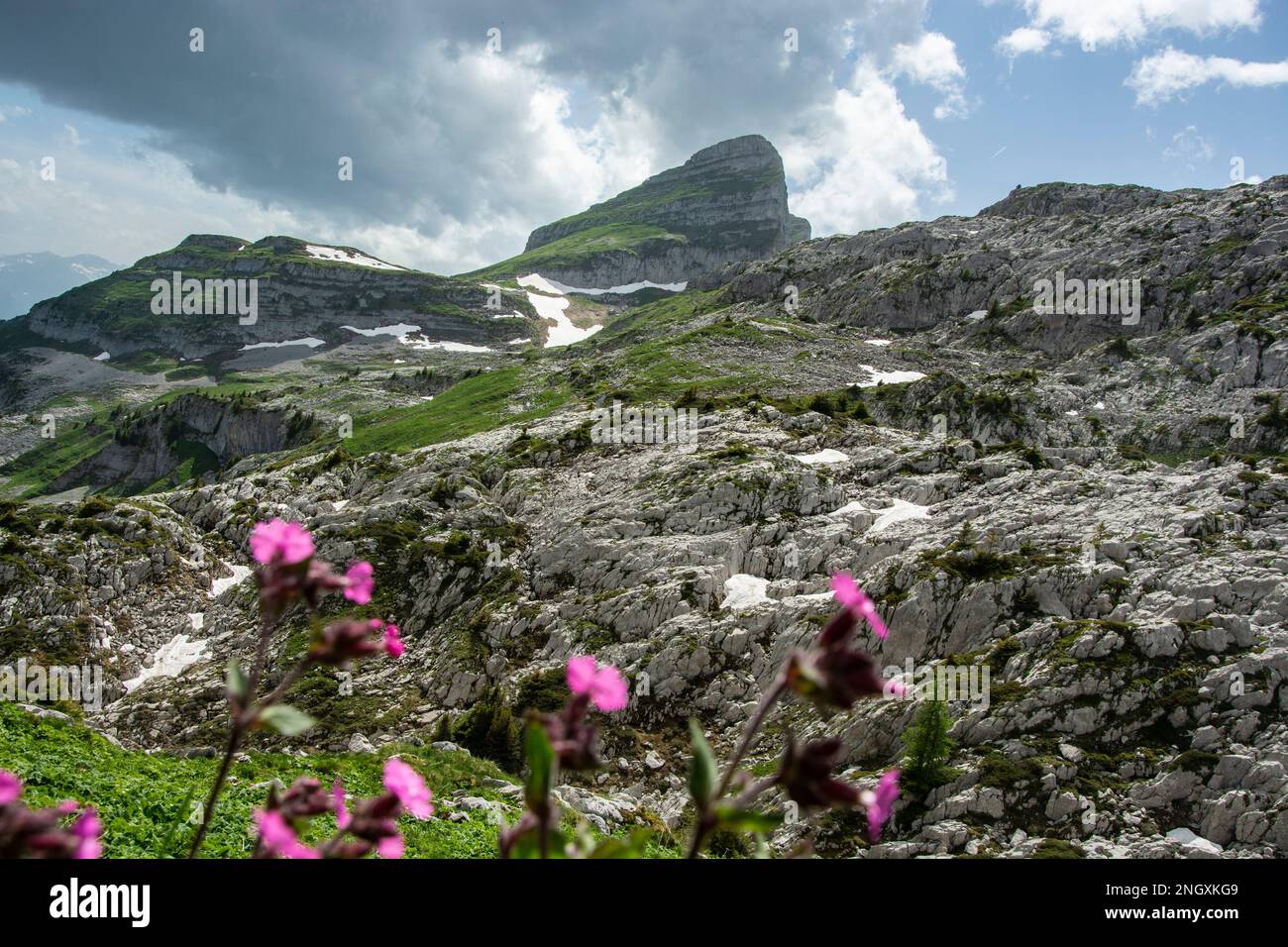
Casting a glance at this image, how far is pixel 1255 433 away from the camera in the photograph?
197 feet

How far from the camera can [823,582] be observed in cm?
3173

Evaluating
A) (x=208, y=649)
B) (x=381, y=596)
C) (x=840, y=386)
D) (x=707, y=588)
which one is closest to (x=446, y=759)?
(x=707, y=588)

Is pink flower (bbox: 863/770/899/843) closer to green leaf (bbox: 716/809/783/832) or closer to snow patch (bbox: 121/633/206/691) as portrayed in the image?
green leaf (bbox: 716/809/783/832)

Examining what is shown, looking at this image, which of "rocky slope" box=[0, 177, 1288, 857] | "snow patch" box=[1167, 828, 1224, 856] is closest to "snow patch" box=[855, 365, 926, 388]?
"rocky slope" box=[0, 177, 1288, 857]

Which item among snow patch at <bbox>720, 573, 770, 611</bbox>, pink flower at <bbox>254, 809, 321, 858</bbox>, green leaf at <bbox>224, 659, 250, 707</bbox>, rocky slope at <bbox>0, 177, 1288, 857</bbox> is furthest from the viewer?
snow patch at <bbox>720, 573, 770, 611</bbox>

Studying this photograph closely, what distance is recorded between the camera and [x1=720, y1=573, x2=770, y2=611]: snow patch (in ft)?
104

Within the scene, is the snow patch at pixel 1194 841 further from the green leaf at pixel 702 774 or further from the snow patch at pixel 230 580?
the snow patch at pixel 230 580

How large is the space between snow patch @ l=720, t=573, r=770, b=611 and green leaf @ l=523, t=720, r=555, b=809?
2940 cm

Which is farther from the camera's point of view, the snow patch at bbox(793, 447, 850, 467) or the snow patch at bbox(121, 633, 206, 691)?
the snow patch at bbox(793, 447, 850, 467)

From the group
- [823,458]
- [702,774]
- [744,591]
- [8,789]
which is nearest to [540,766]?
[702,774]

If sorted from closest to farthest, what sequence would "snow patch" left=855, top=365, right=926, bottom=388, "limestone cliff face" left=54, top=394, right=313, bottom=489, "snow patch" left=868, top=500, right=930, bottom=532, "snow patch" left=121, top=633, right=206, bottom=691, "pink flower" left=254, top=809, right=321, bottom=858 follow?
"pink flower" left=254, top=809, right=321, bottom=858
"snow patch" left=121, top=633, right=206, bottom=691
"snow patch" left=868, top=500, right=930, bottom=532
"snow patch" left=855, top=365, right=926, bottom=388
"limestone cliff face" left=54, top=394, right=313, bottom=489

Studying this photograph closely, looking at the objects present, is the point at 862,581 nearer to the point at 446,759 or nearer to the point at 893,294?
the point at 446,759

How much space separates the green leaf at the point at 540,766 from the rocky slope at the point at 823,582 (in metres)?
16.0

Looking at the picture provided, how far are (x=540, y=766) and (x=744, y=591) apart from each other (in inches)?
1240
